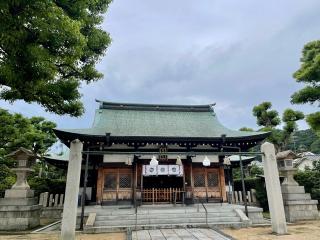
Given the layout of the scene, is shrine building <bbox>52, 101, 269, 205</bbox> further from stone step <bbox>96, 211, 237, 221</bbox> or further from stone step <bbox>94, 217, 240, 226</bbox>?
stone step <bbox>94, 217, 240, 226</bbox>

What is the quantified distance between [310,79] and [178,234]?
12.1 m

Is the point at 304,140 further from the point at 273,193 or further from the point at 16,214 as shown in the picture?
the point at 16,214

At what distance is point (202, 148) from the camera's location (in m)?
16.0

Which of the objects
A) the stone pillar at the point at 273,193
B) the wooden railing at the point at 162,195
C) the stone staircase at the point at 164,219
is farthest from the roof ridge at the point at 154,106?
the stone pillar at the point at 273,193

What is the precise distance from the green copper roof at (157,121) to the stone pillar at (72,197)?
6031 millimetres

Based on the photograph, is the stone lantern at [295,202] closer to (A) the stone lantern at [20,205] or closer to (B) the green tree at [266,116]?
(B) the green tree at [266,116]

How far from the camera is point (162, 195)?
1530 cm

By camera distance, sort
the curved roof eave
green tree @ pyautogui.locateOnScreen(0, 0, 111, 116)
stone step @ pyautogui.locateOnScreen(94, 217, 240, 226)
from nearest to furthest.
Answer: green tree @ pyautogui.locateOnScreen(0, 0, 111, 116) → stone step @ pyautogui.locateOnScreen(94, 217, 240, 226) → the curved roof eave

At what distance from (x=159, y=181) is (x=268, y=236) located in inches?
399

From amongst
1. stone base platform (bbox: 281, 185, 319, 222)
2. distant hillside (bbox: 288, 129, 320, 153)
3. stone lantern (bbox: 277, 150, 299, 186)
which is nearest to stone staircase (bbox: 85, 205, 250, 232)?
stone base platform (bbox: 281, 185, 319, 222)

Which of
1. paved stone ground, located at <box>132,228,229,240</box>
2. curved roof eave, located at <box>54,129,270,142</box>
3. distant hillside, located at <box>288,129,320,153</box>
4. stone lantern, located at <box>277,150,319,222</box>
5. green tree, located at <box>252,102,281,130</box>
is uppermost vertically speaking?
distant hillside, located at <box>288,129,320,153</box>

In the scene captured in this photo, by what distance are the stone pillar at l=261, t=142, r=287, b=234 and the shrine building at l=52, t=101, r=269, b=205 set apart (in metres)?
4.62

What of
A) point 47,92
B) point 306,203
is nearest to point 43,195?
point 47,92

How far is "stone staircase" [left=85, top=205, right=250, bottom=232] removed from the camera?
10.2 meters
